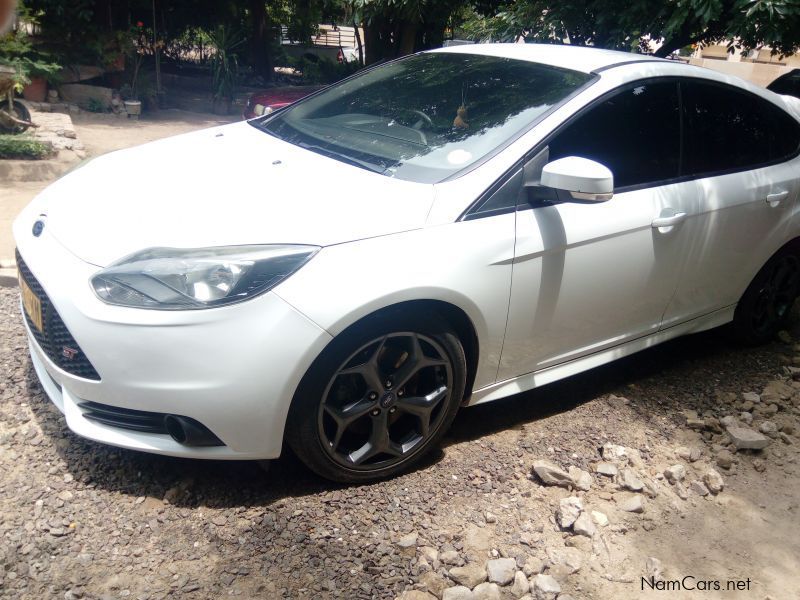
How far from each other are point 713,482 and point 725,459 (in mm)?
255

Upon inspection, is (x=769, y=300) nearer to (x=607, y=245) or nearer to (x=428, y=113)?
(x=607, y=245)

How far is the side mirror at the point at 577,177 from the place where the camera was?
2.85 m

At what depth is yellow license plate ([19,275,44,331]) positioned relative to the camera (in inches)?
109

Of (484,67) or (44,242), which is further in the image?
(484,67)

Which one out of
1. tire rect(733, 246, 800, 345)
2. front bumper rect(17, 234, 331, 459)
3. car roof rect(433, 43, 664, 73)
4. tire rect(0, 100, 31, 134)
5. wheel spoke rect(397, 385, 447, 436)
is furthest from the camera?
tire rect(0, 100, 31, 134)

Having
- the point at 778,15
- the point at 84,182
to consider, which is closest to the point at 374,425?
the point at 84,182

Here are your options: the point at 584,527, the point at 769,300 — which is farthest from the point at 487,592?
the point at 769,300

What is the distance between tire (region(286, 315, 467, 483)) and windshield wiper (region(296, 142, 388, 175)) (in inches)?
27.8

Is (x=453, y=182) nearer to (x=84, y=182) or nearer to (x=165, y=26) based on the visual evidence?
(x=84, y=182)

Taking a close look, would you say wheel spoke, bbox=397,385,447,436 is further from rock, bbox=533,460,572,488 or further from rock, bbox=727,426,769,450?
rock, bbox=727,426,769,450

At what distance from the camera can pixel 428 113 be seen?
344cm

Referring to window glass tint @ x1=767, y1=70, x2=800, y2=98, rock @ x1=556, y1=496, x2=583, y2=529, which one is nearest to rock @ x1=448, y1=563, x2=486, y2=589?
rock @ x1=556, y1=496, x2=583, y2=529

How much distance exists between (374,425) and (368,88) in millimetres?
1918

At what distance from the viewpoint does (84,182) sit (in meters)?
3.19
